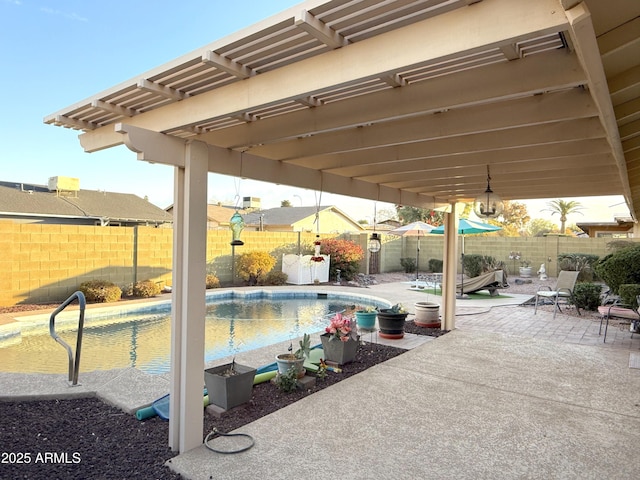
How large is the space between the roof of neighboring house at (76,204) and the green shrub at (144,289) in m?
8.87

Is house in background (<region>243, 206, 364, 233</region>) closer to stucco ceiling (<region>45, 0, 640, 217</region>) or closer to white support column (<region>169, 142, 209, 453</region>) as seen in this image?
stucco ceiling (<region>45, 0, 640, 217</region>)

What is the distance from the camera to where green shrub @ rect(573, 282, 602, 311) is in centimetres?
935

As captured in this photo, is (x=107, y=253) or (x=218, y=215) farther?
(x=218, y=215)

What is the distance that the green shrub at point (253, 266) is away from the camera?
14391 mm

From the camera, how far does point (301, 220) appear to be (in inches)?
1041

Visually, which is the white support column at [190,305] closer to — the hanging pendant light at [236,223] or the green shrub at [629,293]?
the hanging pendant light at [236,223]

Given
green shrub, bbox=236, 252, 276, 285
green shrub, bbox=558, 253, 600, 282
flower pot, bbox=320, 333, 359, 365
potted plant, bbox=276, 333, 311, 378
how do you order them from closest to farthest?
1. potted plant, bbox=276, 333, 311, 378
2. flower pot, bbox=320, 333, 359, 365
3. green shrub, bbox=236, 252, 276, 285
4. green shrub, bbox=558, 253, 600, 282

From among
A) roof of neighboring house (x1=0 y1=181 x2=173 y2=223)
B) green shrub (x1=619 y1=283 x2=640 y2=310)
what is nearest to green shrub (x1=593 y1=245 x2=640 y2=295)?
green shrub (x1=619 y1=283 x2=640 y2=310)

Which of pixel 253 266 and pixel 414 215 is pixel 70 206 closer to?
pixel 253 266

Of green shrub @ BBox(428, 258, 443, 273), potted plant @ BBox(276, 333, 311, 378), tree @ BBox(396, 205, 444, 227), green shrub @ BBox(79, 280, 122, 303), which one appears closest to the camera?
potted plant @ BBox(276, 333, 311, 378)

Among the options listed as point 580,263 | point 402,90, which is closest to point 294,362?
point 402,90

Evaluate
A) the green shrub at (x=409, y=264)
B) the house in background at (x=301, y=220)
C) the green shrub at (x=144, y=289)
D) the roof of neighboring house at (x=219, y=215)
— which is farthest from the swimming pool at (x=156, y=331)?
the roof of neighboring house at (x=219, y=215)

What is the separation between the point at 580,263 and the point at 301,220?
15.5 metres

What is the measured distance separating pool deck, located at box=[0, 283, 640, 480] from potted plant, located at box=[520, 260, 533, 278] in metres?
11.1
